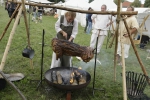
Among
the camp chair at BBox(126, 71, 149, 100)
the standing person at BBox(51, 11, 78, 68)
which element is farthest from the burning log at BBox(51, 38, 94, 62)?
the camp chair at BBox(126, 71, 149, 100)

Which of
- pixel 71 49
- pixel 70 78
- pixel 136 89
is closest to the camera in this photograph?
pixel 71 49

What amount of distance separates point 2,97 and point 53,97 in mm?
1199

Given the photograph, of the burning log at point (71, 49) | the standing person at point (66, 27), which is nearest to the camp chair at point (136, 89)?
the burning log at point (71, 49)

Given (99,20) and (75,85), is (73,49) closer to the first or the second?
(75,85)

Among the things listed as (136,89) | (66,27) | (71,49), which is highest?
(66,27)

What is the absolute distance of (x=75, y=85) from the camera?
3.64 m

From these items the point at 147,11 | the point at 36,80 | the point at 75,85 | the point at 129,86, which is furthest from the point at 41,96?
the point at 147,11

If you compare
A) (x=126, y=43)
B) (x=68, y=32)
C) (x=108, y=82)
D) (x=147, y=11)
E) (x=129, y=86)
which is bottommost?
(x=108, y=82)

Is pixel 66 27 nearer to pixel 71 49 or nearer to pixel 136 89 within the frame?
pixel 71 49

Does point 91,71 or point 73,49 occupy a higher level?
point 73,49

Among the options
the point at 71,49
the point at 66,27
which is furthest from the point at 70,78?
the point at 66,27

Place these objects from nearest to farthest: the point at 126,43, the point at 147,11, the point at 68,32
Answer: the point at 68,32, the point at 126,43, the point at 147,11

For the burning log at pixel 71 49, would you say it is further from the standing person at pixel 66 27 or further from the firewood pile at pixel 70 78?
the standing person at pixel 66 27

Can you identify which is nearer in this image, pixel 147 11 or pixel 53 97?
pixel 53 97
